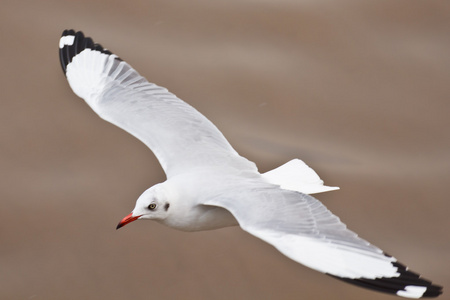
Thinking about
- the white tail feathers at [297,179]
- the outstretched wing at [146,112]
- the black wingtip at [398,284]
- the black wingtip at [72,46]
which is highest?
the black wingtip at [72,46]

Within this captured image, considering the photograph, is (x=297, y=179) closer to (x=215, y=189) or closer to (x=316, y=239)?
(x=215, y=189)

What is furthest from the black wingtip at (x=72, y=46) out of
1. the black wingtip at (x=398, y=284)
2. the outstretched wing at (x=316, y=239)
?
the black wingtip at (x=398, y=284)

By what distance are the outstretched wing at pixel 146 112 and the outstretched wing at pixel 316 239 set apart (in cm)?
33

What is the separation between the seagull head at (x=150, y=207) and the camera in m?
2.53

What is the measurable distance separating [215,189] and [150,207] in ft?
0.70

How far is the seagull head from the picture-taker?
8.29 feet

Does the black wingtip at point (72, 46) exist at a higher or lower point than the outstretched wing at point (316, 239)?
higher

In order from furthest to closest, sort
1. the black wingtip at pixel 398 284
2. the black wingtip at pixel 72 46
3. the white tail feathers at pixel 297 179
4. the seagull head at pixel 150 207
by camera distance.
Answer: the black wingtip at pixel 72 46
the white tail feathers at pixel 297 179
the seagull head at pixel 150 207
the black wingtip at pixel 398 284

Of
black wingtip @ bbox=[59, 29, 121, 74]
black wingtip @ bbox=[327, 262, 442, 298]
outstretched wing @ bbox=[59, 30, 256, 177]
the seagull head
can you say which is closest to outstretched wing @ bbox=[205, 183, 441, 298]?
black wingtip @ bbox=[327, 262, 442, 298]

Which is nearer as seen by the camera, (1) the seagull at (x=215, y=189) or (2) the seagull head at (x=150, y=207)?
(1) the seagull at (x=215, y=189)

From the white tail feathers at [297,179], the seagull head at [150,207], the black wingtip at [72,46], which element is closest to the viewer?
the seagull head at [150,207]

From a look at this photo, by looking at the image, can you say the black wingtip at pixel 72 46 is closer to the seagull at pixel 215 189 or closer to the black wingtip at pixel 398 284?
the seagull at pixel 215 189

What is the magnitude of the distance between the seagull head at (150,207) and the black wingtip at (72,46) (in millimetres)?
878

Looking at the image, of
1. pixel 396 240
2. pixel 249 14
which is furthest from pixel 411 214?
pixel 249 14
